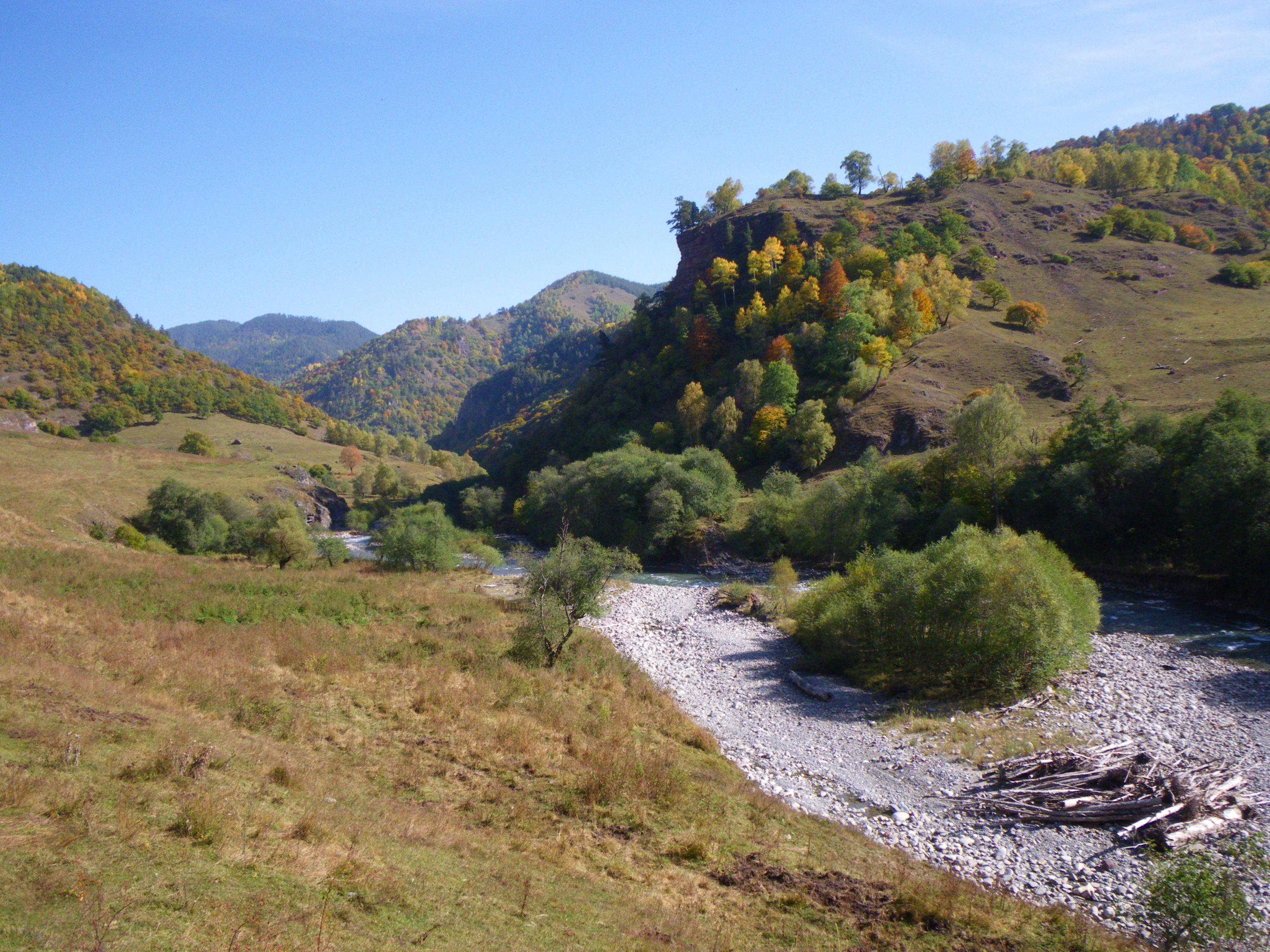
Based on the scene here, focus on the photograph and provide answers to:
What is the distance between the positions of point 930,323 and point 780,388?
953 inches

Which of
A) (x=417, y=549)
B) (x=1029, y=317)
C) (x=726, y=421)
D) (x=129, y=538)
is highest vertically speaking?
(x=1029, y=317)

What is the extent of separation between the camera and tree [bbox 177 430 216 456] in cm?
11694

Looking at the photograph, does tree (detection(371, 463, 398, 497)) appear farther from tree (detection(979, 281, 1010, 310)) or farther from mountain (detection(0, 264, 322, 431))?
tree (detection(979, 281, 1010, 310))

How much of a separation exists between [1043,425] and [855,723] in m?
53.1

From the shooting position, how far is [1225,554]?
34688mm

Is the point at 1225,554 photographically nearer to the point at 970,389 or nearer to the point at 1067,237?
the point at 970,389

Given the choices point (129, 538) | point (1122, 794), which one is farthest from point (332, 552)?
point (1122, 794)

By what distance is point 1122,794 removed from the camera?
51.6 ft

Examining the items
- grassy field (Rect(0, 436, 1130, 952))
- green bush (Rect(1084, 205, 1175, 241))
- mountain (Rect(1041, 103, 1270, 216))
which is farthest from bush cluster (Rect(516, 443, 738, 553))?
mountain (Rect(1041, 103, 1270, 216))

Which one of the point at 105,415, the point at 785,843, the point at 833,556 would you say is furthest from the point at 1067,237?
the point at 105,415

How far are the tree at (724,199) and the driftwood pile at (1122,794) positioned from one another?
Answer: 5483 inches

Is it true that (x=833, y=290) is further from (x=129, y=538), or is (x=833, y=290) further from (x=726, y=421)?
(x=129, y=538)

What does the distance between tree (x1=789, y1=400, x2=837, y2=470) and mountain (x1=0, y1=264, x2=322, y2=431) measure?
442ft

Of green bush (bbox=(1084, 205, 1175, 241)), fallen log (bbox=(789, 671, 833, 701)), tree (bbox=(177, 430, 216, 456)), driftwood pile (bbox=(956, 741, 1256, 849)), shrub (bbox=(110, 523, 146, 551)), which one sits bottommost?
fallen log (bbox=(789, 671, 833, 701))
